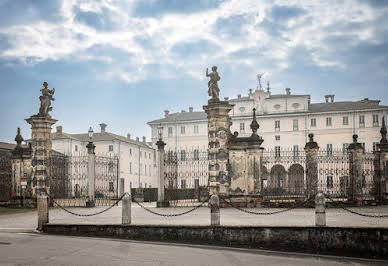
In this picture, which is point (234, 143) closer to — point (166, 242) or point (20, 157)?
point (166, 242)

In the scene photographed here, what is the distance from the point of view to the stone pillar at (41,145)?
22844mm

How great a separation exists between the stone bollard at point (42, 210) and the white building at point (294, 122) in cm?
4851

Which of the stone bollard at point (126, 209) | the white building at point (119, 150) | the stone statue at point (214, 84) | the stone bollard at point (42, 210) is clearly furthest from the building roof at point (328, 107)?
the stone bollard at point (42, 210)

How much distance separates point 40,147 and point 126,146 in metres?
44.3

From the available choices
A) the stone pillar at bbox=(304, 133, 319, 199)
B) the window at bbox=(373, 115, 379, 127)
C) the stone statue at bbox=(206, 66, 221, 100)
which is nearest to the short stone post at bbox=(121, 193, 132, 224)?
the stone statue at bbox=(206, 66, 221, 100)

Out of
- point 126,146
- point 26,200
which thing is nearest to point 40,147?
point 26,200

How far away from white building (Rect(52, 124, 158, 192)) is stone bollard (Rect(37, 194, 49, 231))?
46158mm

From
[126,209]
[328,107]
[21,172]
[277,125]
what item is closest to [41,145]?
[21,172]

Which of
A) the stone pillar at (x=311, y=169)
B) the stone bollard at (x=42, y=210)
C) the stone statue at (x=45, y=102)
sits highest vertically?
the stone statue at (x=45, y=102)

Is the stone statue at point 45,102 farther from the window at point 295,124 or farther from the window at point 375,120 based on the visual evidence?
the window at point 375,120

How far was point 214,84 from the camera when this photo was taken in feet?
67.3

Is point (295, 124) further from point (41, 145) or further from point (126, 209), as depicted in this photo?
point (126, 209)

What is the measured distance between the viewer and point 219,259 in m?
9.46

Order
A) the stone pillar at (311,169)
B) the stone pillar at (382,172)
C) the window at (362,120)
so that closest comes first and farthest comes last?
1. the stone pillar at (311,169)
2. the stone pillar at (382,172)
3. the window at (362,120)
